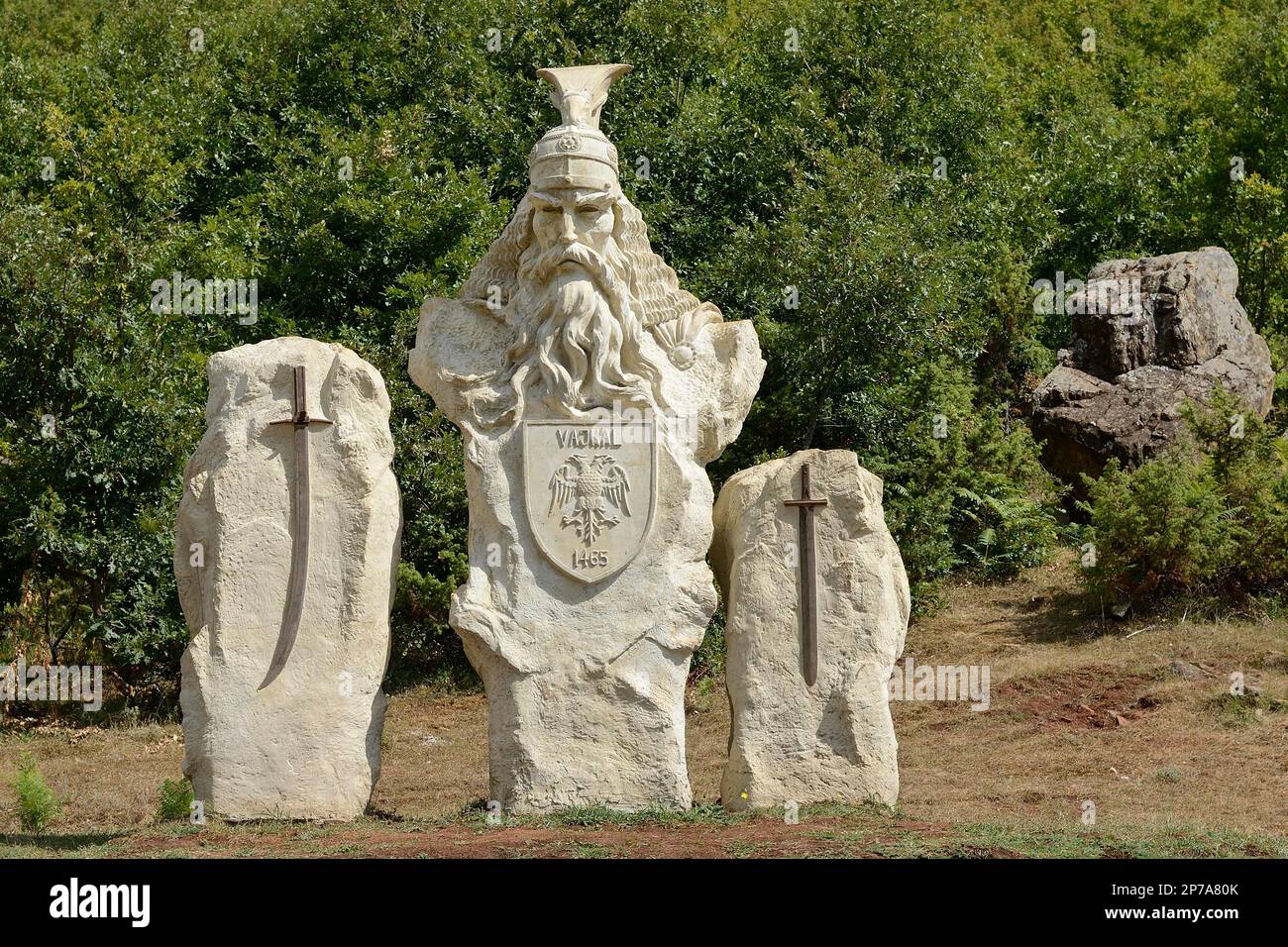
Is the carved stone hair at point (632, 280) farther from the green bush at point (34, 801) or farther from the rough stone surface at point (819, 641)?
the green bush at point (34, 801)

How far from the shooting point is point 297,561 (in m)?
11.0

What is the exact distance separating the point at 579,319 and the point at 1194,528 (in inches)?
271

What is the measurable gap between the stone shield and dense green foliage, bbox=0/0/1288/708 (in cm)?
528

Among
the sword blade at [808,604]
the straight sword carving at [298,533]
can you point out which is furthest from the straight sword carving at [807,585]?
the straight sword carving at [298,533]

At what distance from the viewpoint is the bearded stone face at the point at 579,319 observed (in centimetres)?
1130

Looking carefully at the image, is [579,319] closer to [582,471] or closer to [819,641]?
[582,471]

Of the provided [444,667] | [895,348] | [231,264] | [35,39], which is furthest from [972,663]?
[35,39]

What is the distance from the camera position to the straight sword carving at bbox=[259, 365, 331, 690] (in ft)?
35.9

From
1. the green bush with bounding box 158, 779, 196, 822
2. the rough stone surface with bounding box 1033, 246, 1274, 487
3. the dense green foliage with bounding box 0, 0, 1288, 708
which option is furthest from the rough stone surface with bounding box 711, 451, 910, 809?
the rough stone surface with bounding box 1033, 246, 1274, 487

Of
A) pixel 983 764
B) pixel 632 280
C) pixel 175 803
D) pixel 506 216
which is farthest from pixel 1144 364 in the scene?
pixel 175 803

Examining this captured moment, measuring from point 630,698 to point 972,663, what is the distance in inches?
237

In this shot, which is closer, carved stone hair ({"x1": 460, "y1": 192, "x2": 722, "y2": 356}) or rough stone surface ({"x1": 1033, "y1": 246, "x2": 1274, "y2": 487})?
carved stone hair ({"x1": 460, "y1": 192, "x2": 722, "y2": 356})

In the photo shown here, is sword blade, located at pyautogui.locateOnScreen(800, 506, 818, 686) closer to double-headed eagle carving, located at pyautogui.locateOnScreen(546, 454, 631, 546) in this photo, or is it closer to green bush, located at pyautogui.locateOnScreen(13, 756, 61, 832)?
double-headed eagle carving, located at pyautogui.locateOnScreen(546, 454, 631, 546)

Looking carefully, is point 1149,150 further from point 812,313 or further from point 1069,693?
point 1069,693
